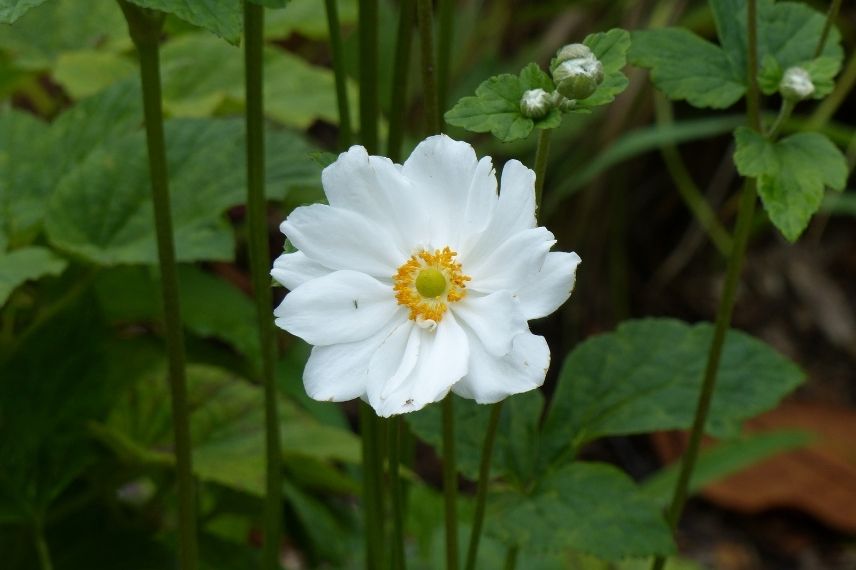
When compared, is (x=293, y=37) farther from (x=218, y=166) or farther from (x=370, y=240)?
(x=370, y=240)

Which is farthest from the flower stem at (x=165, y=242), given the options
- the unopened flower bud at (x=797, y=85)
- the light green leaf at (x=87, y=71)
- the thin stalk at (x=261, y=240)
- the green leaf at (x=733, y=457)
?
the green leaf at (x=733, y=457)

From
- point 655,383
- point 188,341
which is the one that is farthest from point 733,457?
point 188,341

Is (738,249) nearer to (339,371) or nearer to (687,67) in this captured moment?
(687,67)

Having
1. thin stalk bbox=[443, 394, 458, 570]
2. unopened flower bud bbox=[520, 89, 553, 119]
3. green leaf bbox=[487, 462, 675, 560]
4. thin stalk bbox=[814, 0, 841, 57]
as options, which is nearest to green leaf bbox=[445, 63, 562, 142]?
unopened flower bud bbox=[520, 89, 553, 119]

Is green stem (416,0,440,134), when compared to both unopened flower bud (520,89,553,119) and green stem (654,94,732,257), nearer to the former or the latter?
unopened flower bud (520,89,553,119)

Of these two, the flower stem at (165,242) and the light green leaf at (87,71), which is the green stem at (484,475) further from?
the light green leaf at (87,71)

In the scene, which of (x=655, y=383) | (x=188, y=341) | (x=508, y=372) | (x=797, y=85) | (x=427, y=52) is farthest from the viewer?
(x=188, y=341)
